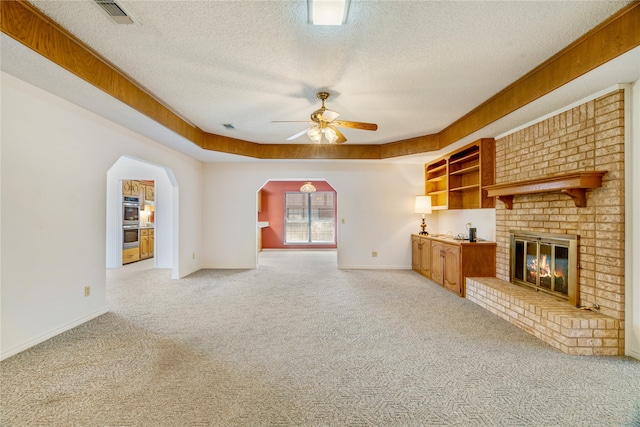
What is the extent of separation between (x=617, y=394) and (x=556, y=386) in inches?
13.6

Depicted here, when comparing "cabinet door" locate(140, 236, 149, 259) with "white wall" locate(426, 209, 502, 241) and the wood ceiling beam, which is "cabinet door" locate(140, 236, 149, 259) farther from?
the wood ceiling beam

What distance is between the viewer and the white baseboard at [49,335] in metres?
2.36

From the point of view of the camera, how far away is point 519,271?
3.62 meters

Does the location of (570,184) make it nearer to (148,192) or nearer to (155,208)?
(155,208)

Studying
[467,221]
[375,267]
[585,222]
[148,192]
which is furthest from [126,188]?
[585,222]

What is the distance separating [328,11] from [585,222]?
3034 millimetres

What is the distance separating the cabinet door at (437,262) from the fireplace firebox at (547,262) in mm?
1058

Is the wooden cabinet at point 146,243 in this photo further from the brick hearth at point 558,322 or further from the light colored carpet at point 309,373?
the brick hearth at point 558,322

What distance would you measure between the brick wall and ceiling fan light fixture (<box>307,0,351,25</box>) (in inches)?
99.2

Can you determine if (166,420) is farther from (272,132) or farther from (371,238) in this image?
(371,238)

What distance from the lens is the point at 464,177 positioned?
5004 millimetres

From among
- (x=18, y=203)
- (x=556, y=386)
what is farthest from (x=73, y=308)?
(x=556, y=386)

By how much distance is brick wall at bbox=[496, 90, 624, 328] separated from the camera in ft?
7.88

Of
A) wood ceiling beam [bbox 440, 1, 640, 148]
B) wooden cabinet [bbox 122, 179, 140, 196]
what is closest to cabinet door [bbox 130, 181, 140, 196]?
wooden cabinet [bbox 122, 179, 140, 196]
